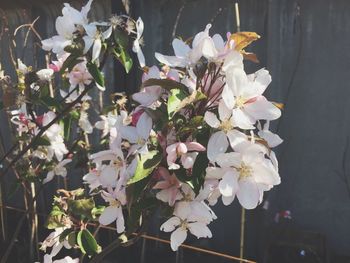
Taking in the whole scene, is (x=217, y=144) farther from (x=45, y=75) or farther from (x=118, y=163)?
(x=45, y=75)

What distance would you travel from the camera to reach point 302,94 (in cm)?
276

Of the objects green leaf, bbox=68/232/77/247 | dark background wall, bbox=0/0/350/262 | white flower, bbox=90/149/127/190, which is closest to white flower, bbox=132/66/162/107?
white flower, bbox=90/149/127/190

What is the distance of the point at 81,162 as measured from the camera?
2299mm

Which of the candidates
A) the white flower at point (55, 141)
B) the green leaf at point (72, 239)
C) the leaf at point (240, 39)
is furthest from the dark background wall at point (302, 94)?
the leaf at point (240, 39)

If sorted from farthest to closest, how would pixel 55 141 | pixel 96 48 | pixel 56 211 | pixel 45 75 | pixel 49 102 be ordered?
pixel 55 141
pixel 45 75
pixel 49 102
pixel 56 211
pixel 96 48

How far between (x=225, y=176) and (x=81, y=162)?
4.89 ft

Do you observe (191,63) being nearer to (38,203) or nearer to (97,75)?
(97,75)

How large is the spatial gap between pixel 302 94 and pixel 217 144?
1974mm

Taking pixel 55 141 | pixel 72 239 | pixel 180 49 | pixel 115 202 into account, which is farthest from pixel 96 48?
pixel 55 141

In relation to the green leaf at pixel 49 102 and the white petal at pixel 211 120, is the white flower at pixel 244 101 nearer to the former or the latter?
the white petal at pixel 211 120

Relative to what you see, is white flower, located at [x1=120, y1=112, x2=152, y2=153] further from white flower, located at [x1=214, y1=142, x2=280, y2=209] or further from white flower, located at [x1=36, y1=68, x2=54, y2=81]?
white flower, located at [x1=36, y1=68, x2=54, y2=81]

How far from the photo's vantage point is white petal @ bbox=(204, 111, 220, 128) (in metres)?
0.90

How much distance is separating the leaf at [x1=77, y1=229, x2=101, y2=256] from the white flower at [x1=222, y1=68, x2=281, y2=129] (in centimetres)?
63

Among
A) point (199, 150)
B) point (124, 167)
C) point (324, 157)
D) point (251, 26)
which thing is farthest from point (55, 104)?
point (324, 157)
